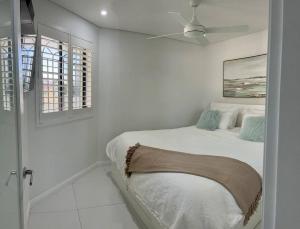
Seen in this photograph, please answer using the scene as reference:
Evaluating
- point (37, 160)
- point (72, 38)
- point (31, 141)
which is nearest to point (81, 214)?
point (37, 160)

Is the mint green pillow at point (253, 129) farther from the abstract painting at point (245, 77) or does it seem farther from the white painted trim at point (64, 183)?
the white painted trim at point (64, 183)

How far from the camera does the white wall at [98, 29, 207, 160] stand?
4270 millimetres

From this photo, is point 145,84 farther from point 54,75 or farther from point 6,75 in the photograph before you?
point 6,75

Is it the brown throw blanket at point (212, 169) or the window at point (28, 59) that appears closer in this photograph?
the brown throw blanket at point (212, 169)

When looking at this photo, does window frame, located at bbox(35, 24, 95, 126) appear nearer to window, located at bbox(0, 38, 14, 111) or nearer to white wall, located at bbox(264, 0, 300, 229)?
window, located at bbox(0, 38, 14, 111)

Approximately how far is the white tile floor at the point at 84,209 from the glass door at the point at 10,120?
1.55 metres

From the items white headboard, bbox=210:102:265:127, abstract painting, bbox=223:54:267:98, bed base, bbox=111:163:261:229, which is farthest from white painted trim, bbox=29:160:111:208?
abstract painting, bbox=223:54:267:98

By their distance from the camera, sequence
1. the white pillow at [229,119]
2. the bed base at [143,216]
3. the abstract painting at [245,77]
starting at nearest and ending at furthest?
the bed base at [143,216] → the abstract painting at [245,77] → the white pillow at [229,119]

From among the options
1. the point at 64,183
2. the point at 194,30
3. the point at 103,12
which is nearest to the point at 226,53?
the point at 194,30

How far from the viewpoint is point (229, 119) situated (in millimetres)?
4066

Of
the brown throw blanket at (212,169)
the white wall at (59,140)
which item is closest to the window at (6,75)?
the brown throw blanket at (212,169)

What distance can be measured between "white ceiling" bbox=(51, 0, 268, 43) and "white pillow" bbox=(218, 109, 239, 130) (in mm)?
1428

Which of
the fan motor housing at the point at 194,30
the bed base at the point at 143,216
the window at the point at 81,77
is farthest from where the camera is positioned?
the window at the point at 81,77

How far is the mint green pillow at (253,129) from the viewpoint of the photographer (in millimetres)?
3188
